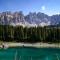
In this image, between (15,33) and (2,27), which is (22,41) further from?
(2,27)

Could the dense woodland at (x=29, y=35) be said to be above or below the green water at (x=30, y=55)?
above

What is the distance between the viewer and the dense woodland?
142 metres

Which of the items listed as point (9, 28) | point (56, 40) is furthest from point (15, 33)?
point (56, 40)

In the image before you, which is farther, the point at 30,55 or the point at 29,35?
the point at 29,35

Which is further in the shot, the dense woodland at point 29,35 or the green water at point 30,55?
the dense woodland at point 29,35

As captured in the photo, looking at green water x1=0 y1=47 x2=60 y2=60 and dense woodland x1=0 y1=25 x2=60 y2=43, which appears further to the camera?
dense woodland x1=0 y1=25 x2=60 y2=43

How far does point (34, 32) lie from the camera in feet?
486

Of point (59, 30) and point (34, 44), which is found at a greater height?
point (59, 30)

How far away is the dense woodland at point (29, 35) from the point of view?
142 metres

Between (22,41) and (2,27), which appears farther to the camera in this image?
(2,27)

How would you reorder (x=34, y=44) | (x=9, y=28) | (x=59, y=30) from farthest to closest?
1. (x=9, y=28)
2. (x=59, y=30)
3. (x=34, y=44)

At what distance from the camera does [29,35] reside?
150 metres

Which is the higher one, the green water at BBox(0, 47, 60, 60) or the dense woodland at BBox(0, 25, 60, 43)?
the dense woodland at BBox(0, 25, 60, 43)

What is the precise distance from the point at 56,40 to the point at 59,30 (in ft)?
33.7
